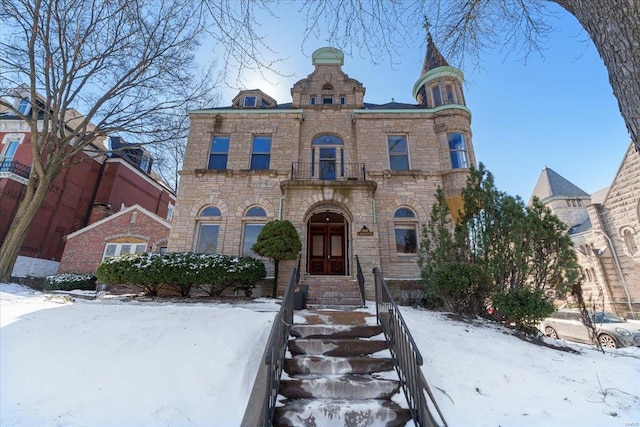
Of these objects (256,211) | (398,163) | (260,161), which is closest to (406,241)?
(398,163)

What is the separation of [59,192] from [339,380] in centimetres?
2079

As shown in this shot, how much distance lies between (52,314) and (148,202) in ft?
61.2

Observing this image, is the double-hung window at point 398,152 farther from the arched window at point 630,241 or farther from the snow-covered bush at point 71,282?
the snow-covered bush at point 71,282

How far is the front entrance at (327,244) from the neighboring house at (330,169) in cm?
5

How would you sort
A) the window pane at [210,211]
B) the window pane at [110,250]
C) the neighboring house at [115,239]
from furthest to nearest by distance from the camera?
the window pane at [110,250]
the neighboring house at [115,239]
the window pane at [210,211]

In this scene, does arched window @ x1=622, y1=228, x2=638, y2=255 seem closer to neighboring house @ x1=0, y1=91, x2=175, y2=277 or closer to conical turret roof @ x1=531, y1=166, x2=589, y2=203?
conical turret roof @ x1=531, y1=166, x2=589, y2=203

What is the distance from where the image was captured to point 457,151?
11617 mm

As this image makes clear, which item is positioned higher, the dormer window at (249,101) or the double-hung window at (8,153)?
the dormer window at (249,101)

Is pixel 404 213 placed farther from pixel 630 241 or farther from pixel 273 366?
pixel 630 241

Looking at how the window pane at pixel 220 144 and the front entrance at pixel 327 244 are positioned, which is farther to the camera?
the front entrance at pixel 327 244

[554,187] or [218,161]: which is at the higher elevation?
[554,187]

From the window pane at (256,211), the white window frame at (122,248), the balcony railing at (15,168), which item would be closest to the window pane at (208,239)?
the window pane at (256,211)

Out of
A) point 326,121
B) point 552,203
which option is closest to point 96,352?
point 326,121

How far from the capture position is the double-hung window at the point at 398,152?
38.8ft
